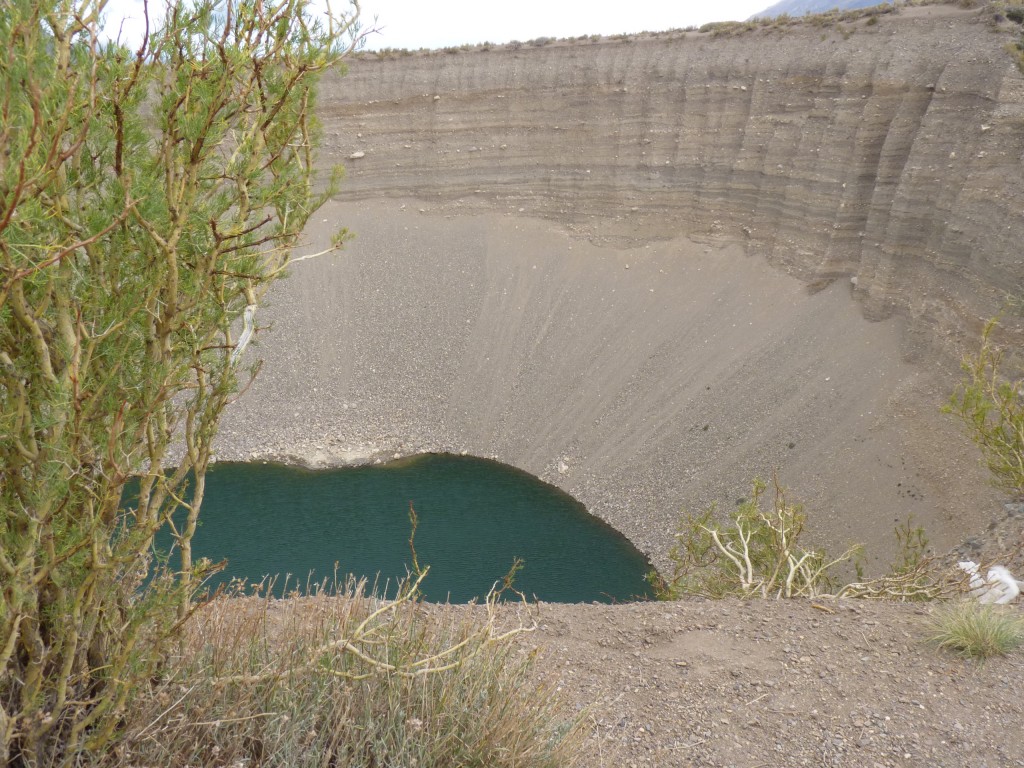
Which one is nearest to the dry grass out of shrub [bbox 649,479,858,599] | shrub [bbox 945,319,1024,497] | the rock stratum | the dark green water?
shrub [bbox 649,479,858,599]

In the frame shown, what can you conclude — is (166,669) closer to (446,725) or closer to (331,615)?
(331,615)

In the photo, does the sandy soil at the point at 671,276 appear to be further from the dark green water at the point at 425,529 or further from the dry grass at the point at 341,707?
the dry grass at the point at 341,707

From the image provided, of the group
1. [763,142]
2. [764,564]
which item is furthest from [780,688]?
[763,142]

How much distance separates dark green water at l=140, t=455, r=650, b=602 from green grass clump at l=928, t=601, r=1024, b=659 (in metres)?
11.3

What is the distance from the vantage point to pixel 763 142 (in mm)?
25438

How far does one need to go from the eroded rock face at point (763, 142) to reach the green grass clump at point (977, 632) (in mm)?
13868

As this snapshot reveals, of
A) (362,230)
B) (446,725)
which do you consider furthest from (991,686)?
(362,230)

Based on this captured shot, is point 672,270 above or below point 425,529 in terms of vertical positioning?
above

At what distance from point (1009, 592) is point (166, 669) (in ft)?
23.6

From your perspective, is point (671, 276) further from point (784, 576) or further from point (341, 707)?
point (341, 707)

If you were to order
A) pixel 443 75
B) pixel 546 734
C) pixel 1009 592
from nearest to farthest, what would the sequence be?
pixel 546 734, pixel 1009 592, pixel 443 75

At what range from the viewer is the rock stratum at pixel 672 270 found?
19656 millimetres

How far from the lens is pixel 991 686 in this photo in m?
6.07

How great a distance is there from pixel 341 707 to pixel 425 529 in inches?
647
